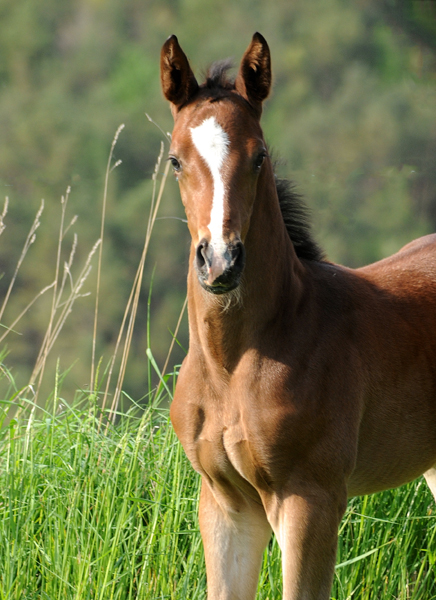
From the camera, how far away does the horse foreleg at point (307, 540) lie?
216 centimetres

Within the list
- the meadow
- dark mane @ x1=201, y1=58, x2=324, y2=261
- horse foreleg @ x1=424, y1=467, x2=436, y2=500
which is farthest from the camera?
horse foreleg @ x1=424, y1=467, x2=436, y2=500

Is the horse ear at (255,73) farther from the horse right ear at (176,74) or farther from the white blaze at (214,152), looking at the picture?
the white blaze at (214,152)

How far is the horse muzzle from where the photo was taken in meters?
1.90

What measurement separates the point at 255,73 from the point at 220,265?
817mm

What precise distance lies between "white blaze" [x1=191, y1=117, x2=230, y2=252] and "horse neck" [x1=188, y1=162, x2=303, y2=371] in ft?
0.76

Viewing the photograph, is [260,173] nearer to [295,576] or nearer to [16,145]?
[295,576]

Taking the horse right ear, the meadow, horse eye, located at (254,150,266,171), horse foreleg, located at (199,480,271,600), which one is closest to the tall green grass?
the meadow

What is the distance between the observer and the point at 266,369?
2232 millimetres

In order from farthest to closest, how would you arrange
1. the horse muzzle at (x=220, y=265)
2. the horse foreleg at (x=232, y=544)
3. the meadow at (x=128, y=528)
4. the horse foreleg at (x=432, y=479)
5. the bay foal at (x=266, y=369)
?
1. the horse foreleg at (x=432, y=479)
2. the meadow at (x=128, y=528)
3. the horse foreleg at (x=232, y=544)
4. the bay foal at (x=266, y=369)
5. the horse muzzle at (x=220, y=265)

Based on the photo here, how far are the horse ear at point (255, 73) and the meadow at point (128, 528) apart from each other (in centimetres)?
114

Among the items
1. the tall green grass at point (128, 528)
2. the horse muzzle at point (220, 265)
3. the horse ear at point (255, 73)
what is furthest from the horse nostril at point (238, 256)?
the tall green grass at point (128, 528)

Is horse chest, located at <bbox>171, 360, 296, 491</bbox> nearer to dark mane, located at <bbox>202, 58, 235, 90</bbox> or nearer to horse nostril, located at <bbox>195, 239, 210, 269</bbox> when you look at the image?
horse nostril, located at <bbox>195, 239, 210, 269</bbox>

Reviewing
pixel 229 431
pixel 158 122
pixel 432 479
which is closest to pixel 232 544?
pixel 229 431

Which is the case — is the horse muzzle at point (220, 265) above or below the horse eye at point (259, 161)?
below
